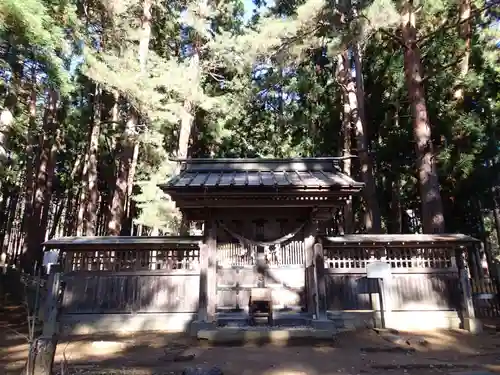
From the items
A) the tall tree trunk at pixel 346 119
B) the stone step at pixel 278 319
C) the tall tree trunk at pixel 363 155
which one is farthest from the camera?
the tall tree trunk at pixel 346 119

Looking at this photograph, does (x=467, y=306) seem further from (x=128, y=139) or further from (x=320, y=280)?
(x=128, y=139)

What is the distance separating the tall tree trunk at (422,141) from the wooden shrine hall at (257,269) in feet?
3.71

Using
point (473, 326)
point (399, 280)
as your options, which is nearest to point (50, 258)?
point (399, 280)

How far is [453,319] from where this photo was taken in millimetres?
7910

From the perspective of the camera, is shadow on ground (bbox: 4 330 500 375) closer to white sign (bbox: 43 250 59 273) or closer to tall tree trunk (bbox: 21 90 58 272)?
white sign (bbox: 43 250 59 273)

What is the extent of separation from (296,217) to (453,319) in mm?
4011

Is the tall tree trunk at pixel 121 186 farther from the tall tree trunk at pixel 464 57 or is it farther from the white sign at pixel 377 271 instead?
the tall tree trunk at pixel 464 57

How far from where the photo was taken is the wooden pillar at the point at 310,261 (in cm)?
738

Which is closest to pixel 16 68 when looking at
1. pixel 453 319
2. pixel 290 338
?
pixel 290 338

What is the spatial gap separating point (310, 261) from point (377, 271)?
1399mm

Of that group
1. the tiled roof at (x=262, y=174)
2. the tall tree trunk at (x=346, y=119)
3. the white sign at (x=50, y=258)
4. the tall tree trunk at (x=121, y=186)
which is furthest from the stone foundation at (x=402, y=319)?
the tall tree trunk at (x=121, y=186)

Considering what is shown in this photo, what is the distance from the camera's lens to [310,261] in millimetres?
7461

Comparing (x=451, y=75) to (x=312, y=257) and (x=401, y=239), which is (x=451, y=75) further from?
(x=312, y=257)

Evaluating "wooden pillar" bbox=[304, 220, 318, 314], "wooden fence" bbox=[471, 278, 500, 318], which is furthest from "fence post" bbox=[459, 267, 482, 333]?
"wooden pillar" bbox=[304, 220, 318, 314]
